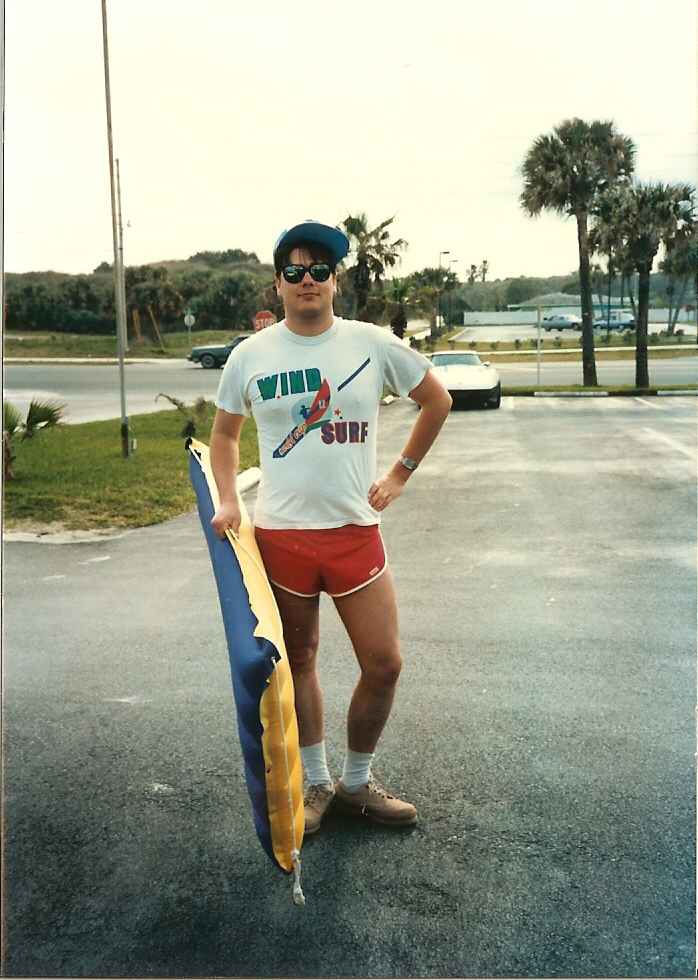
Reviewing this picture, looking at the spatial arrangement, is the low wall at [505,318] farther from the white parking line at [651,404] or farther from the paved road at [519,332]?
the white parking line at [651,404]

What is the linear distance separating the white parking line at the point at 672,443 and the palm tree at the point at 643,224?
7.26 m

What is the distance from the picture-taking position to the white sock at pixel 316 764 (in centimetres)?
277

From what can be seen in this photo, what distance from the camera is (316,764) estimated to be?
279 cm

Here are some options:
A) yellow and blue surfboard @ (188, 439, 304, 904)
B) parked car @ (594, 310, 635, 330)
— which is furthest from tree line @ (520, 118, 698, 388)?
parked car @ (594, 310, 635, 330)

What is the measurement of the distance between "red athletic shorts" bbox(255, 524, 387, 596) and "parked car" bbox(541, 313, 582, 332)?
4285 cm

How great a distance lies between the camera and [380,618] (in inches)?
98.3

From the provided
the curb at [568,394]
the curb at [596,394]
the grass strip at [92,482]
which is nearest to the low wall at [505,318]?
the curb at [596,394]

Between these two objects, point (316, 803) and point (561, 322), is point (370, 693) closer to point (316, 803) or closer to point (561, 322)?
point (316, 803)

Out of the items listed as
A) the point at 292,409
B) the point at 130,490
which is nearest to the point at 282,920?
the point at 292,409

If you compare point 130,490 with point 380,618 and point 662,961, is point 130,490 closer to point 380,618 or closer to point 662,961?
point 380,618

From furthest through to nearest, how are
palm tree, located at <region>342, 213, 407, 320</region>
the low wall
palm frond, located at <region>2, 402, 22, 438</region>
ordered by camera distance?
the low wall, palm frond, located at <region>2, 402, 22, 438</region>, palm tree, located at <region>342, 213, 407, 320</region>

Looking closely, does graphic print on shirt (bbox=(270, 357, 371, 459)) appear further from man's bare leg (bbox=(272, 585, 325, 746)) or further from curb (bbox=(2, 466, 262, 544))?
curb (bbox=(2, 466, 262, 544))

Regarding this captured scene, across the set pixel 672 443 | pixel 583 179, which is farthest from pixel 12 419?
pixel 583 179

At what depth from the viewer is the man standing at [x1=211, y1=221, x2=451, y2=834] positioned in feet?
7.75
